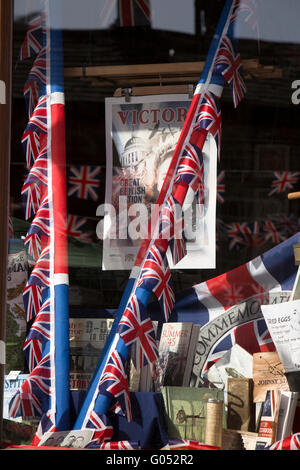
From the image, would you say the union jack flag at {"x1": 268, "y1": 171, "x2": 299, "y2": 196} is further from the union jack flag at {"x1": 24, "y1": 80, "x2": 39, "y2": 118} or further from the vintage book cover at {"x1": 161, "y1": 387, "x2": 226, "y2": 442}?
the union jack flag at {"x1": 24, "y1": 80, "x2": 39, "y2": 118}

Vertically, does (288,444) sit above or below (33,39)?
below

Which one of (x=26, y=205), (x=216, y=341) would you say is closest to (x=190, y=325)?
(x=216, y=341)

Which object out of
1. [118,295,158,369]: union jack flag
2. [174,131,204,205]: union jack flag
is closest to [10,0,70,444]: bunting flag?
[118,295,158,369]: union jack flag

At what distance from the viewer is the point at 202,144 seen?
309 cm

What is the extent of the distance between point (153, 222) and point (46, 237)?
1.44 ft

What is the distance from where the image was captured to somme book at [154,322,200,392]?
2.96 m

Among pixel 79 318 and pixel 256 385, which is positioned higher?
pixel 79 318

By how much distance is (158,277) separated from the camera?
9.86ft

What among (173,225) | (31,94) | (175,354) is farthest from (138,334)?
(31,94)

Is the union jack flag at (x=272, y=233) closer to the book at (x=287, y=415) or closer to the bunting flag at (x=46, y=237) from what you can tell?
the book at (x=287, y=415)

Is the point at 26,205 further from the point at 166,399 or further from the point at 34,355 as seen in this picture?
the point at 166,399

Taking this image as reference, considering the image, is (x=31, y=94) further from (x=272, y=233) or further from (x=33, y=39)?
(x=272, y=233)

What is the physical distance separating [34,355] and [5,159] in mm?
767

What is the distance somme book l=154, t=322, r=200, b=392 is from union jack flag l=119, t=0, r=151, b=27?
1.27 metres
